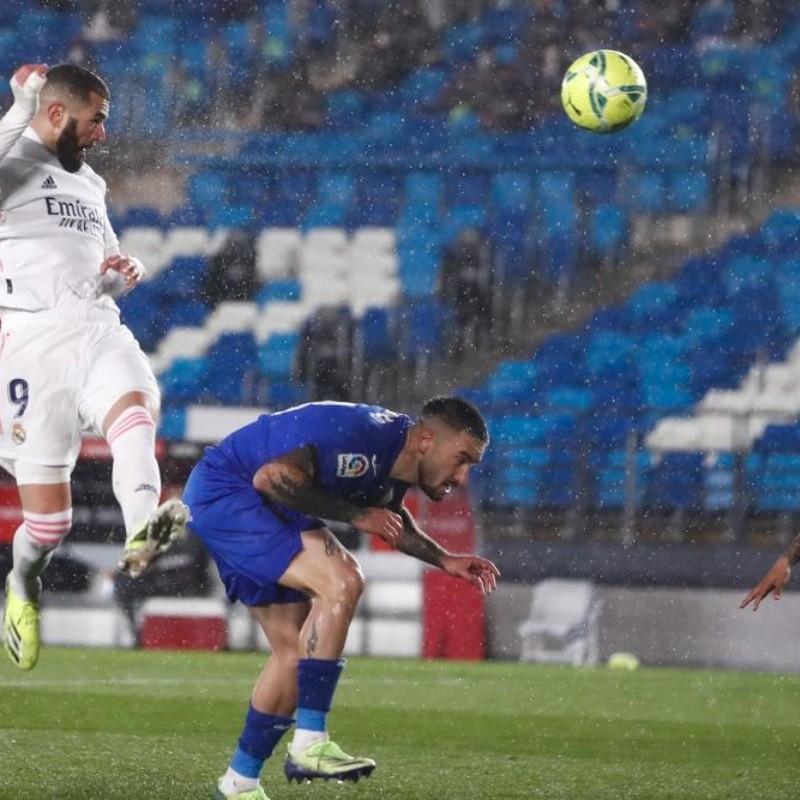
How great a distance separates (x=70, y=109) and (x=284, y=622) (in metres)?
1.83

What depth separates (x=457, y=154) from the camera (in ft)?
53.3

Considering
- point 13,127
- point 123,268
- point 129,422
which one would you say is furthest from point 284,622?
point 13,127

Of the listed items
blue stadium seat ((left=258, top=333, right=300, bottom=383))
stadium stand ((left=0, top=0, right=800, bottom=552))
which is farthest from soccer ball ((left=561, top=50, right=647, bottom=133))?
blue stadium seat ((left=258, top=333, right=300, bottom=383))

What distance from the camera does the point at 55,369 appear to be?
5.71m

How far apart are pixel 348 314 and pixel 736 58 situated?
14.8ft

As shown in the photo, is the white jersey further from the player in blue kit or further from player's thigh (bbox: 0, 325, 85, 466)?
the player in blue kit

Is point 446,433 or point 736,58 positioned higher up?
point 736,58

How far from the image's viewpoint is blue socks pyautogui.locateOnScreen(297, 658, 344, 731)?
475 centimetres

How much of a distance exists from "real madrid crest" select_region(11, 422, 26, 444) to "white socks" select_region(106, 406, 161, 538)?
0.40 metres

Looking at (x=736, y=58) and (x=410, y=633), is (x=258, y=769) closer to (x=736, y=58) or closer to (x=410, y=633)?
Answer: (x=410, y=633)

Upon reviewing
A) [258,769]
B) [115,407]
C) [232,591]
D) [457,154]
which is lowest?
[258,769]

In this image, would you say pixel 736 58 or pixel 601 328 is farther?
pixel 736 58

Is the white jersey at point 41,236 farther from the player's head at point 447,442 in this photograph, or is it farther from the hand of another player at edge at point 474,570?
the hand of another player at edge at point 474,570

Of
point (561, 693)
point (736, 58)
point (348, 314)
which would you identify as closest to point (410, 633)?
point (561, 693)
